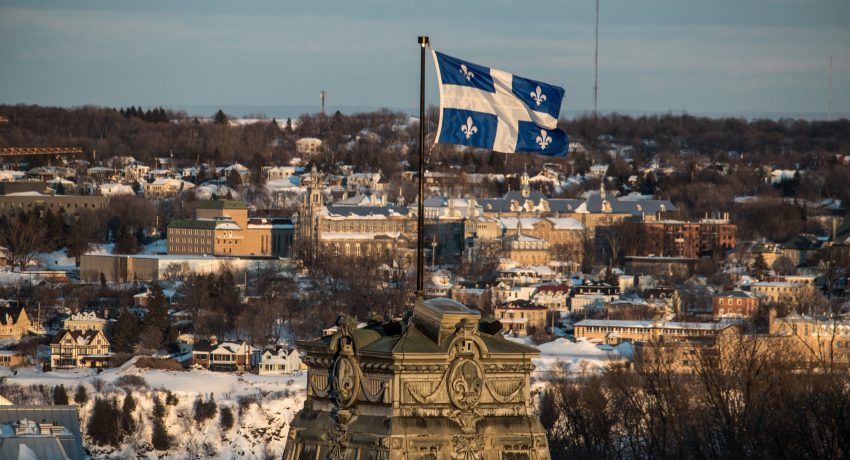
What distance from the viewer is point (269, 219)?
5458 inches

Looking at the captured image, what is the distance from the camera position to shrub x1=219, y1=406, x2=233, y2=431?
61469 millimetres

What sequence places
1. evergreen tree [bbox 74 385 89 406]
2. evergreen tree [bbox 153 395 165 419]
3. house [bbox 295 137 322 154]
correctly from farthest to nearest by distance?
house [bbox 295 137 322 154] < evergreen tree [bbox 74 385 89 406] < evergreen tree [bbox 153 395 165 419]

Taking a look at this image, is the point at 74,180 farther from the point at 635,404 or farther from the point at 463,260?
the point at 635,404

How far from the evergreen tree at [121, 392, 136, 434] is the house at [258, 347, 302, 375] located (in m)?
9.23

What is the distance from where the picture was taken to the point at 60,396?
64000mm

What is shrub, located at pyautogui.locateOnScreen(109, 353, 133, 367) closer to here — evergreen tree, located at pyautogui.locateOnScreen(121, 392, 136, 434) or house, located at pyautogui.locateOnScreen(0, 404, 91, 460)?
evergreen tree, located at pyautogui.locateOnScreen(121, 392, 136, 434)

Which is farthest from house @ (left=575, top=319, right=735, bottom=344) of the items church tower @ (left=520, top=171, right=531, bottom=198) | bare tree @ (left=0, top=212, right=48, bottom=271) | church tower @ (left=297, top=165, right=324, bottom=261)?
church tower @ (left=520, top=171, right=531, bottom=198)

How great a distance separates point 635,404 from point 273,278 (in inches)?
2464

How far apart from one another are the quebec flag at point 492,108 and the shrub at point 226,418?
→ 47.2 m

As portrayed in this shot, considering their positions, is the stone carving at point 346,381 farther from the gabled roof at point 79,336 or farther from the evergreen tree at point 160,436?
the gabled roof at point 79,336

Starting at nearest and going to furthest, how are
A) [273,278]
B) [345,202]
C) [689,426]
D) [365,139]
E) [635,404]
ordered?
[689,426], [635,404], [273,278], [345,202], [365,139]

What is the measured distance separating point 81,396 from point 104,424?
181 inches

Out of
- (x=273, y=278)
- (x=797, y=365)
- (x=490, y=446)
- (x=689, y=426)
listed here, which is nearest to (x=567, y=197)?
(x=273, y=278)

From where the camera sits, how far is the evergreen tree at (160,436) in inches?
2323
